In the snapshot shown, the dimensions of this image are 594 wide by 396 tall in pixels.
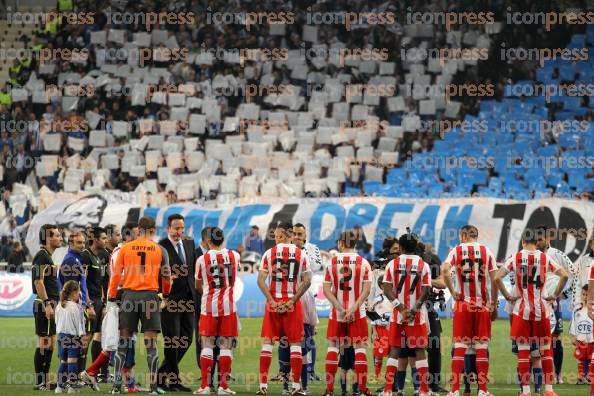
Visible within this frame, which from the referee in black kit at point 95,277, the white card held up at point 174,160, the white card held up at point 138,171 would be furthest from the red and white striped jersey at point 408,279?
the white card held up at point 138,171

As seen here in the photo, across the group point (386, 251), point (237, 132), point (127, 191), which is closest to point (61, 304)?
point (386, 251)

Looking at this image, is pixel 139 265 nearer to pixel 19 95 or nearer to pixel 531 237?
pixel 531 237

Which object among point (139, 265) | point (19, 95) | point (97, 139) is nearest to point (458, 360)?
point (139, 265)

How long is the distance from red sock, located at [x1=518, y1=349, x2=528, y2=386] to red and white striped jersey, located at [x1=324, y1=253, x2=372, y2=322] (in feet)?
6.80

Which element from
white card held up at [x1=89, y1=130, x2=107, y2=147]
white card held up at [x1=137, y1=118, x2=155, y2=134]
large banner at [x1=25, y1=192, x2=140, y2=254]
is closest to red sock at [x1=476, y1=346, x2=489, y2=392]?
large banner at [x1=25, y1=192, x2=140, y2=254]

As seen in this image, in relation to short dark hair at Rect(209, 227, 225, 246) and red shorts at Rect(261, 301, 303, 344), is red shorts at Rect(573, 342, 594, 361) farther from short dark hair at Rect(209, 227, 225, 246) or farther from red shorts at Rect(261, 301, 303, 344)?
short dark hair at Rect(209, 227, 225, 246)

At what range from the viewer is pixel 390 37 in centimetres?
3959

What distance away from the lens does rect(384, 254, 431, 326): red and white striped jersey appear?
14680 millimetres

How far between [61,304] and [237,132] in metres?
21.5

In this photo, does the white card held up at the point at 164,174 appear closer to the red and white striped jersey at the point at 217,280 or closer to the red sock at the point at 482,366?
the red and white striped jersey at the point at 217,280

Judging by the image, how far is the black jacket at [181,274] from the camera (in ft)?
53.3

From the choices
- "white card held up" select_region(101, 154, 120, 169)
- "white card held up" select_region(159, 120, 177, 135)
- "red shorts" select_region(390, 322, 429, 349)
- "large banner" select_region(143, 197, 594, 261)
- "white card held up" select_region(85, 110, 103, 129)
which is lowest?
"red shorts" select_region(390, 322, 429, 349)

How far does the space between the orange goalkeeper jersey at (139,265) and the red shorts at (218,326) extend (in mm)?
791

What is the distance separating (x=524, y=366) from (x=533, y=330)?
47 cm
